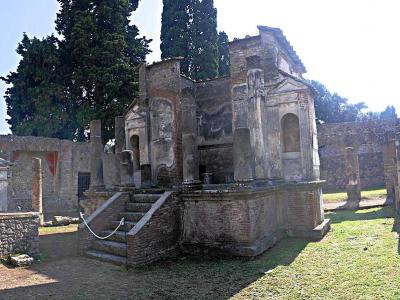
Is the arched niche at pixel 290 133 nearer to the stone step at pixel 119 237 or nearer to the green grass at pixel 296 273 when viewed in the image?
the green grass at pixel 296 273

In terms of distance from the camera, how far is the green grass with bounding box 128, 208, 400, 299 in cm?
588

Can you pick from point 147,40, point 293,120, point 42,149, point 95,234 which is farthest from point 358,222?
point 147,40

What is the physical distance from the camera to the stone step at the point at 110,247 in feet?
27.7

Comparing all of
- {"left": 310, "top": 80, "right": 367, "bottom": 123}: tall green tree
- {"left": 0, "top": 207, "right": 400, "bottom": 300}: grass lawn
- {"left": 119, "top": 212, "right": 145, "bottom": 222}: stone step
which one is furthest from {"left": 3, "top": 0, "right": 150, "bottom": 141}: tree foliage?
{"left": 310, "top": 80, "right": 367, "bottom": 123}: tall green tree

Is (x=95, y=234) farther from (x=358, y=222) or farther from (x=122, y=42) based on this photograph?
(x=122, y=42)

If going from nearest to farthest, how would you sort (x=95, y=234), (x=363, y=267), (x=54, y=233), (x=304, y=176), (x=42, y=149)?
(x=363, y=267), (x=95, y=234), (x=304, y=176), (x=54, y=233), (x=42, y=149)

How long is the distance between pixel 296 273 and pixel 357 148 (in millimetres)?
21079

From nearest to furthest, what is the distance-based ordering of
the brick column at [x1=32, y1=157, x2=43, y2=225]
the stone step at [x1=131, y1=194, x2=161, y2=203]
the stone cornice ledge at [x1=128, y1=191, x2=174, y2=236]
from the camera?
the stone cornice ledge at [x1=128, y1=191, x2=174, y2=236] → the stone step at [x1=131, y1=194, x2=161, y2=203] → the brick column at [x1=32, y1=157, x2=43, y2=225]

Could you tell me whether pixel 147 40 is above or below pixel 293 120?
above

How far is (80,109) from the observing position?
23.1 metres

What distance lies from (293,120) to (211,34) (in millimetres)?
15424

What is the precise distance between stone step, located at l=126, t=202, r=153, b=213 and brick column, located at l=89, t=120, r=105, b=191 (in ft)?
7.79

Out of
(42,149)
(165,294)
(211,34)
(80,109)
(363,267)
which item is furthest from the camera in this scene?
(211,34)

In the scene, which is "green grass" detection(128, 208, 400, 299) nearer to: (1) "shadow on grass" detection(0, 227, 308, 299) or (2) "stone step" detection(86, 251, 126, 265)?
(1) "shadow on grass" detection(0, 227, 308, 299)
